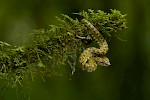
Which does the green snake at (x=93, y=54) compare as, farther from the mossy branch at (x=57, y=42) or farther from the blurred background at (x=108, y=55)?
the blurred background at (x=108, y=55)

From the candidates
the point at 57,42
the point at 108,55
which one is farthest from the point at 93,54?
the point at 108,55

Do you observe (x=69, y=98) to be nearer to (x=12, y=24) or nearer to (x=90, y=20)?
(x=12, y=24)

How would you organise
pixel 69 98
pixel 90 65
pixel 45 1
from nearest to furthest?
pixel 90 65, pixel 69 98, pixel 45 1

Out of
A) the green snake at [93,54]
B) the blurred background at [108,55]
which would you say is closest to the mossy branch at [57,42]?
the green snake at [93,54]

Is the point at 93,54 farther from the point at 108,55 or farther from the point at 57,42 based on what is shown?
the point at 108,55

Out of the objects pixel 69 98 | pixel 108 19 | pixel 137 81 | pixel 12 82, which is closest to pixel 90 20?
pixel 108 19
